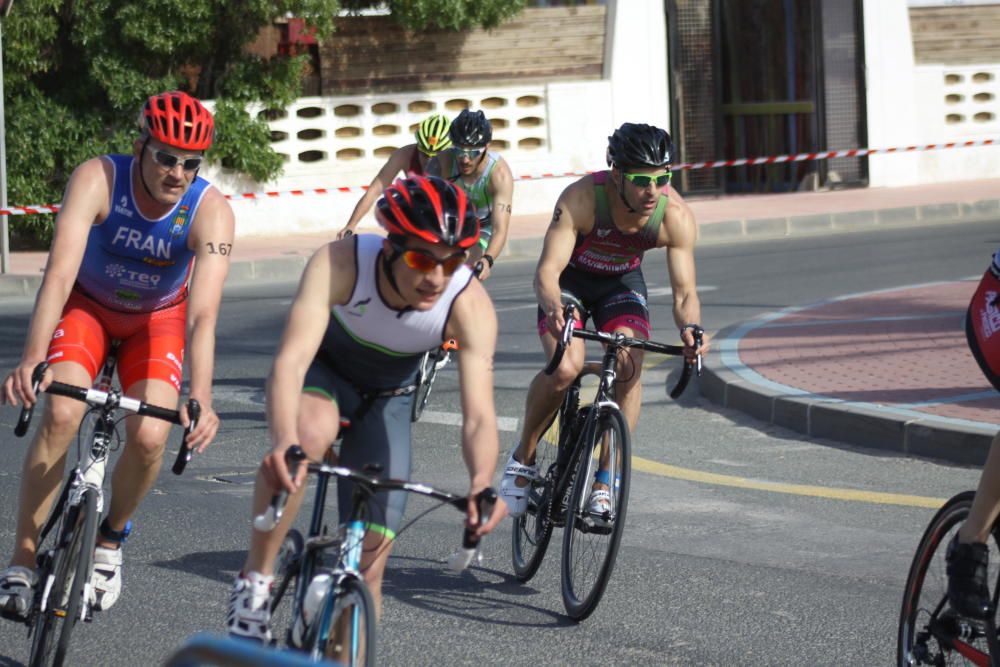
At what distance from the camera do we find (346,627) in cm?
396

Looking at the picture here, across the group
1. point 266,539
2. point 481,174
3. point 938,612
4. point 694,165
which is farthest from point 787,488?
point 694,165

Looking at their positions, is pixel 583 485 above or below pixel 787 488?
above

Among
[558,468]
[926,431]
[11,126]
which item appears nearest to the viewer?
[558,468]

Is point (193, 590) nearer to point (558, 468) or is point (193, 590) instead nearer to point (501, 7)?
point (558, 468)

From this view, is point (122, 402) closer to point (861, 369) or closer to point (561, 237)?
point (561, 237)

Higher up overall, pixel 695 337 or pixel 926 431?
pixel 695 337

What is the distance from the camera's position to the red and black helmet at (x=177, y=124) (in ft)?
16.8

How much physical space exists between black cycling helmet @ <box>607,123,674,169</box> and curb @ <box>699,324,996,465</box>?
2.70 m

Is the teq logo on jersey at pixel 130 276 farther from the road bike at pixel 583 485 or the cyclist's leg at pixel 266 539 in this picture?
the road bike at pixel 583 485

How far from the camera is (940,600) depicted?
4.52m

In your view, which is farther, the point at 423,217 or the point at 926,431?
the point at 926,431

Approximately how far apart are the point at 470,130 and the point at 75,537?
5010 mm

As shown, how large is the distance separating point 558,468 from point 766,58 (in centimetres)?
2056

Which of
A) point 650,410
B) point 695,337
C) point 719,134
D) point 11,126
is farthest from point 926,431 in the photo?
point 719,134
